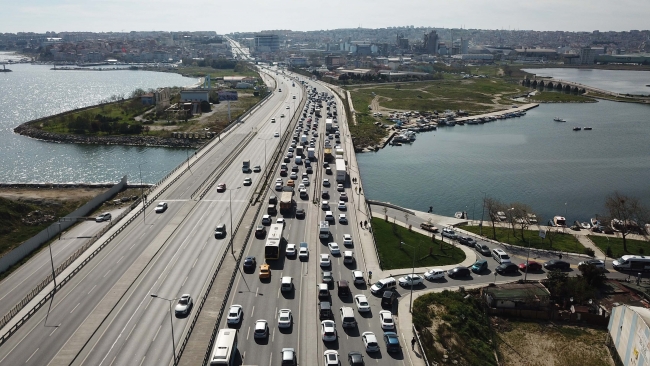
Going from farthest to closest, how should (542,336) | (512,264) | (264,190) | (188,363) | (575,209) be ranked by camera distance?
(575,209), (264,190), (512,264), (542,336), (188,363)

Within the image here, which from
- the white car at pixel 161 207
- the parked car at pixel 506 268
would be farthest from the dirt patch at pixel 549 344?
the white car at pixel 161 207

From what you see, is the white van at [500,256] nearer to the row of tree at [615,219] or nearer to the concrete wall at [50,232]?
the row of tree at [615,219]

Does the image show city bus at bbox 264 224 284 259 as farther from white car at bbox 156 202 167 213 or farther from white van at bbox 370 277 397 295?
white car at bbox 156 202 167 213

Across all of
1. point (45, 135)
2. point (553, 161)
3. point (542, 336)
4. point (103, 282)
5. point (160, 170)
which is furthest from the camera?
point (45, 135)

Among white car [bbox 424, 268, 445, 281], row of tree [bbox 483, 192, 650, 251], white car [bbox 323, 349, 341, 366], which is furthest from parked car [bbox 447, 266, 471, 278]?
white car [bbox 323, 349, 341, 366]

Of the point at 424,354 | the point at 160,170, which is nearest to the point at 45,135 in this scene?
the point at 160,170

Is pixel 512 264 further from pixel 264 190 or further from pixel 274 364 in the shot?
pixel 264 190
